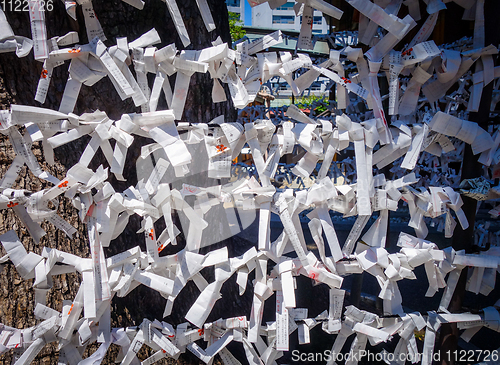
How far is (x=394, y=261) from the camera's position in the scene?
1.08 metres

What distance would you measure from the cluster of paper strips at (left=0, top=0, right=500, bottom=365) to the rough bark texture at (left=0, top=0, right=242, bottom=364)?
0.27 ft

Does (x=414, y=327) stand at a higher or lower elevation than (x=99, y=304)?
lower

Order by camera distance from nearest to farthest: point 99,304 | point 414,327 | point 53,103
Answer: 1. point 99,304
2. point 53,103
3. point 414,327

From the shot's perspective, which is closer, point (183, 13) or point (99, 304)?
point (99, 304)

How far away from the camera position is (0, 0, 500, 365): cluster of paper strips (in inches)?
36.2

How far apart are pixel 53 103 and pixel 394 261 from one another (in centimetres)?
119

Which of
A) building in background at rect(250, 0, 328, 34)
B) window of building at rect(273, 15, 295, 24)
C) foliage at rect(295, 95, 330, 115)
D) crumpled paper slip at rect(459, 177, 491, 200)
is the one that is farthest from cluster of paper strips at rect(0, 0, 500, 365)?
window of building at rect(273, 15, 295, 24)

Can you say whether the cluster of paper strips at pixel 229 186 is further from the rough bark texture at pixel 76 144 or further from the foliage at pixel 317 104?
the foliage at pixel 317 104

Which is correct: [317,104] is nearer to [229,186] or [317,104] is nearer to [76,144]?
[229,186]

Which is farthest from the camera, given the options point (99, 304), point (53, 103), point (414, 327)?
point (414, 327)

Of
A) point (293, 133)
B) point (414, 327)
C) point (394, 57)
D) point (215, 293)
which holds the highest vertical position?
point (394, 57)

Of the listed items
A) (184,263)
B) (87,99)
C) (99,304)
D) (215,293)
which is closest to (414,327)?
(215,293)

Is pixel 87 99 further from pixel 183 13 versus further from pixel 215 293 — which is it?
pixel 215 293

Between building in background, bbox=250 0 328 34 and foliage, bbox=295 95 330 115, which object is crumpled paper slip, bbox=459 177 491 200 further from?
building in background, bbox=250 0 328 34
